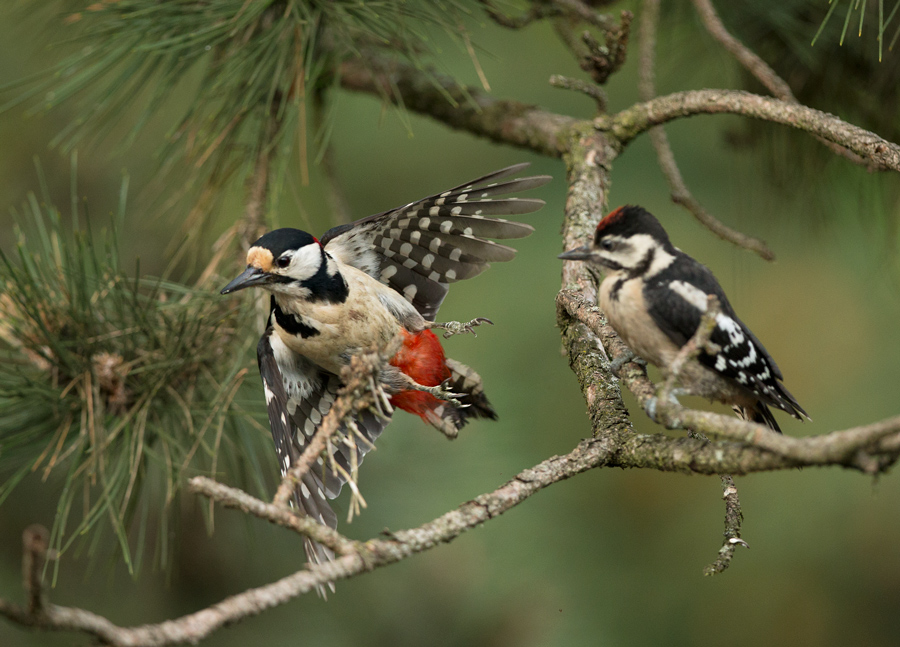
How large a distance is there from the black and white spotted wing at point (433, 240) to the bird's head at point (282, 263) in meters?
0.21

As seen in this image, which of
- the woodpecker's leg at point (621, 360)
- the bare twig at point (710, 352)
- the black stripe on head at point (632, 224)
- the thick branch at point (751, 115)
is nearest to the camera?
the bare twig at point (710, 352)

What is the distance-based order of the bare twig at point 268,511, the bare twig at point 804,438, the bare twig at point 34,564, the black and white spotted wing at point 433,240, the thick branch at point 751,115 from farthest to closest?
1. the black and white spotted wing at point 433,240
2. the thick branch at point 751,115
3. the bare twig at point 268,511
4. the bare twig at point 804,438
5. the bare twig at point 34,564

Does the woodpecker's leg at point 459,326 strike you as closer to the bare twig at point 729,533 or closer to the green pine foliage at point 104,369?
the green pine foliage at point 104,369

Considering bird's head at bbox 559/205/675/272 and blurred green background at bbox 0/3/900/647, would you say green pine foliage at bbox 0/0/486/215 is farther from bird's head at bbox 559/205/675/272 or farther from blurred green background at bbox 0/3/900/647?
bird's head at bbox 559/205/675/272

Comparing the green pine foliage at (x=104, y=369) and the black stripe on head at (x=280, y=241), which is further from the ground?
the black stripe on head at (x=280, y=241)

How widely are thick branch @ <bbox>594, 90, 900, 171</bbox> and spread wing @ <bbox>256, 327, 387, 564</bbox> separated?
95cm

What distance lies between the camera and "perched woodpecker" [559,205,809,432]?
56.2 inches

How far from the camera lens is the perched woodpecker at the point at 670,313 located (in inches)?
56.2

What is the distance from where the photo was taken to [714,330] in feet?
4.64

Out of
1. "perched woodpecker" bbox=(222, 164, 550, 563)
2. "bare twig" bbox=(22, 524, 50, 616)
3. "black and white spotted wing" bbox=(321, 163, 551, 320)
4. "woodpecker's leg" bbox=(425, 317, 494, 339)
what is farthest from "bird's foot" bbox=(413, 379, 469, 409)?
"bare twig" bbox=(22, 524, 50, 616)

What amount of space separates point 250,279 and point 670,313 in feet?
3.03

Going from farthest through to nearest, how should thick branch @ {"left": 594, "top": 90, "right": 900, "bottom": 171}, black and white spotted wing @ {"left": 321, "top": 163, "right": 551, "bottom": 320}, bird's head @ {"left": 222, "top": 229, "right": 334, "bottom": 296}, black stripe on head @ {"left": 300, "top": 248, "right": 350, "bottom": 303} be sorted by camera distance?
black and white spotted wing @ {"left": 321, "top": 163, "right": 551, "bottom": 320}
black stripe on head @ {"left": 300, "top": 248, "right": 350, "bottom": 303}
bird's head @ {"left": 222, "top": 229, "right": 334, "bottom": 296}
thick branch @ {"left": 594, "top": 90, "right": 900, "bottom": 171}

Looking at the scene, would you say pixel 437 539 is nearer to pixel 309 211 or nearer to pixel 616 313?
pixel 616 313

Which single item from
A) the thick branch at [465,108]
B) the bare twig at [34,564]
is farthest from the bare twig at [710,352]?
the thick branch at [465,108]
